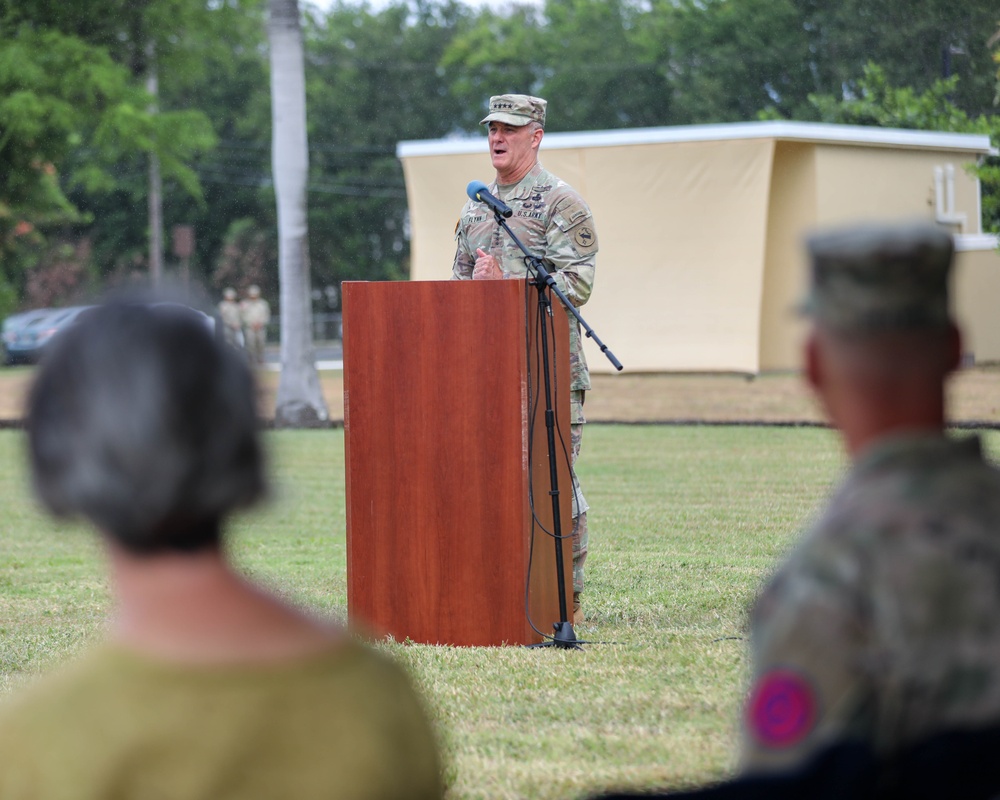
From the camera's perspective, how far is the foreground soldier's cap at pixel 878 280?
5.61 feet

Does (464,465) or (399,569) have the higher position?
(464,465)

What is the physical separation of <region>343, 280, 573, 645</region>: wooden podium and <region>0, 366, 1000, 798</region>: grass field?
0.23m

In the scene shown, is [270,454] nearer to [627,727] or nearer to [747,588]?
[627,727]

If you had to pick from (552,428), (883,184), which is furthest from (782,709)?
(883,184)

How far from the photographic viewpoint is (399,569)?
5602 millimetres

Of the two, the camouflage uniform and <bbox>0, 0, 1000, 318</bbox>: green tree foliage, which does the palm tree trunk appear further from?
<bbox>0, 0, 1000, 318</bbox>: green tree foliage

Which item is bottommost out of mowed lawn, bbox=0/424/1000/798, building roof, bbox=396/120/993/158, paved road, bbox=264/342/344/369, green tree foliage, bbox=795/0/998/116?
mowed lawn, bbox=0/424/1000/798

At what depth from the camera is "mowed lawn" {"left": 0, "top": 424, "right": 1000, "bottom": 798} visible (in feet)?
13.1

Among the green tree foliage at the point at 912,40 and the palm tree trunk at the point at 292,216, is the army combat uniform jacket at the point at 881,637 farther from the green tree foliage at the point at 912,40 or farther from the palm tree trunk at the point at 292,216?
the green tree foliage at the point at 912,40

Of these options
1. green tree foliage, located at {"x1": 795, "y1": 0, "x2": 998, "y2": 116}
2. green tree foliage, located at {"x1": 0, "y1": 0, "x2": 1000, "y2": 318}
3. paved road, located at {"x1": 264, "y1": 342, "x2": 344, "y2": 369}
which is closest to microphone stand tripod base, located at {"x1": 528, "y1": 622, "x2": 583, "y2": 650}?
green tree foliage, located at {"x1": 795, "y1": 0, "x2": 998, "y2": 116}

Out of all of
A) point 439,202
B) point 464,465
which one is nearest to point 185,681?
point 464,465

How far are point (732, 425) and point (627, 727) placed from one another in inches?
488

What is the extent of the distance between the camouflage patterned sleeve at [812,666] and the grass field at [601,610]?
1.88 ft

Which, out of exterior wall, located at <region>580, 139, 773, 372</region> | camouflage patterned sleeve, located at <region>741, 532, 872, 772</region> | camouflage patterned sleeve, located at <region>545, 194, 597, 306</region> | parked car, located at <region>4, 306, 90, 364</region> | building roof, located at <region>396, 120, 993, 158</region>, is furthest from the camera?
parked car, located at <region>4, 306, 90, 364</region>
